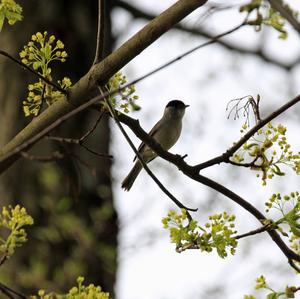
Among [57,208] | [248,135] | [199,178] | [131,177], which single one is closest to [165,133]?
[131,177]

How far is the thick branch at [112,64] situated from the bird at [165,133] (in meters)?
2.73

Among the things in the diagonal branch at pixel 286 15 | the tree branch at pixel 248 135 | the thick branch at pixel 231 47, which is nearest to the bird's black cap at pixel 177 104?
the thick branch at pixel 231 47

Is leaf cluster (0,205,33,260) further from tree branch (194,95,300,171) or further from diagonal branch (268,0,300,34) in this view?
diagonal branch (268,0,300,34)

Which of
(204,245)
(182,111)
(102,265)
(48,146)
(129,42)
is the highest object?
(182,111)

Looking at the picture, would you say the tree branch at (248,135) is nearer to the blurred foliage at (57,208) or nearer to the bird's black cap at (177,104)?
the blurred foliage at (57,208)

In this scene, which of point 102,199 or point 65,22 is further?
point 65,22

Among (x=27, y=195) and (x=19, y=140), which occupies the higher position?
(x=27, y=195)

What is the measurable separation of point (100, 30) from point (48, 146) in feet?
8.59

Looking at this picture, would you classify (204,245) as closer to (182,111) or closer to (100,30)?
(100,30)

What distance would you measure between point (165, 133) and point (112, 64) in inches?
134

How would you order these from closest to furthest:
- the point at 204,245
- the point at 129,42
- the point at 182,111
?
the point at 204,245 → the point at 129,42 → the point at 182,111

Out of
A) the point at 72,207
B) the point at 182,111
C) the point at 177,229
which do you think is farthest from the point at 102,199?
the point at 177,229

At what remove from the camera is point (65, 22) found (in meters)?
5.70

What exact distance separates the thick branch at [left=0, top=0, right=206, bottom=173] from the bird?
2730 millimetres
